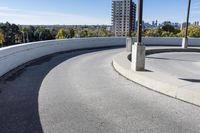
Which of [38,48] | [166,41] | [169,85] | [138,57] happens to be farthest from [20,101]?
[166,41]

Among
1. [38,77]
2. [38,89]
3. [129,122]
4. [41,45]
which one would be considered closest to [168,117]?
[129,122]

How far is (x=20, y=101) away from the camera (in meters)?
6.25

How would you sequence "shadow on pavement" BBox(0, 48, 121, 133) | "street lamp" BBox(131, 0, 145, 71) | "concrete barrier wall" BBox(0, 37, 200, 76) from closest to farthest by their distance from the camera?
"shadow on pavement" BBox(0, 48, 121, 133), "street lamp" BBox(131, 0, 145, 71), "concrete barrier wall" BBox(0, 37, 200, 76)

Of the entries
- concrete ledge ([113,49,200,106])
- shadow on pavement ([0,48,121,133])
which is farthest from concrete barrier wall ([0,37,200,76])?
concrete ledge ([113,49,200,106])

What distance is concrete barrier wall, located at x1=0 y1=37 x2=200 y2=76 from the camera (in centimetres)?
979

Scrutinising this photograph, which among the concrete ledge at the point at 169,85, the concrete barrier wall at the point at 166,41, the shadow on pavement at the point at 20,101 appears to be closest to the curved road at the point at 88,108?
the shadow on pavement at the point at 20,101

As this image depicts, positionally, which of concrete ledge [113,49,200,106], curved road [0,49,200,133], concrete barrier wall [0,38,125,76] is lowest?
curved road [0,49,200,133]

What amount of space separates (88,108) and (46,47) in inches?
449

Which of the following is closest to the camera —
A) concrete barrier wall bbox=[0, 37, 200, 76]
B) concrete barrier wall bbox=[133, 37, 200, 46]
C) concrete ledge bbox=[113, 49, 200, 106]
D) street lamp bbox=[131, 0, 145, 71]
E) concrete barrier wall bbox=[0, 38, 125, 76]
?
concrete ledge bbox=[113, 49, 200, 106]

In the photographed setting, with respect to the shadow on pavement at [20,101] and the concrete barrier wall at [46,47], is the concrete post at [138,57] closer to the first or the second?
the shadow on pavement at [20,101]

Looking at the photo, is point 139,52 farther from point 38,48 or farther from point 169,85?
point 38,48

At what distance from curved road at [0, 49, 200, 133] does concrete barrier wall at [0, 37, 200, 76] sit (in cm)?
136

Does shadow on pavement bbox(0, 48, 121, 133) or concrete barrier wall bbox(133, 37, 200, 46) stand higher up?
concrete barrier wall bbox(133, 37, 200, 46)

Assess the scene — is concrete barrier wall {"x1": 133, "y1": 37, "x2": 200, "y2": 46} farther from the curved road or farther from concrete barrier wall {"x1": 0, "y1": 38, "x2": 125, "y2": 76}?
the curved road
